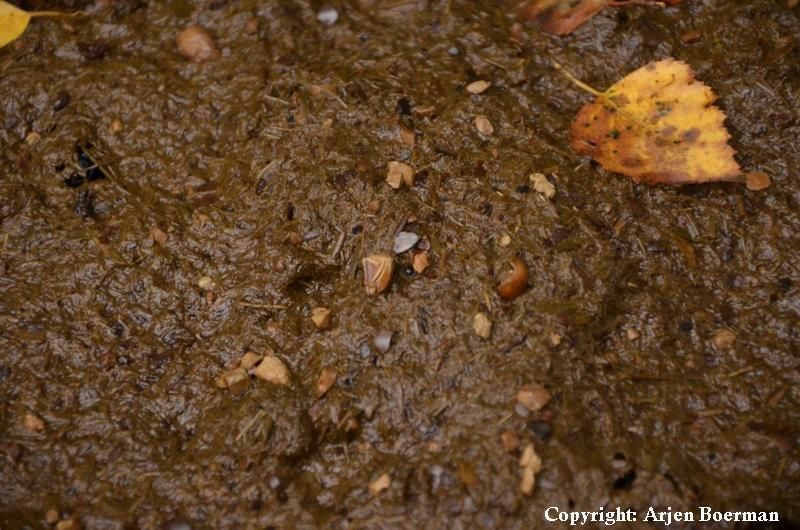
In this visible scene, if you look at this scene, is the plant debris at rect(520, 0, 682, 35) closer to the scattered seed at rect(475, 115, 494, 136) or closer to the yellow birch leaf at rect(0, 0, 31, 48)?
the scattered seed at rect(475, 115, 494, 136)

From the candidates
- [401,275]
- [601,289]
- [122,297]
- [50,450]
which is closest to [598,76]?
[601,289]

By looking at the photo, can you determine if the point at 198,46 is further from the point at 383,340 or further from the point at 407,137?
the point at 383,340

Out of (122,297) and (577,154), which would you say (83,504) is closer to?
(122,297)

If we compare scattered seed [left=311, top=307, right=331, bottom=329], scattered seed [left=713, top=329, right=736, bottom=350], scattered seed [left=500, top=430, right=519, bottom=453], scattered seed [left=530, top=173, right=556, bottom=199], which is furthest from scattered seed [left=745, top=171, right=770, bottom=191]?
scattered seed [left=311, top=307, right=331, bottom=329]

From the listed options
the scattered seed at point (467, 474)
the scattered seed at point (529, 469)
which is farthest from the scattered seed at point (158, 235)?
the scattered seed at point (529, 469)

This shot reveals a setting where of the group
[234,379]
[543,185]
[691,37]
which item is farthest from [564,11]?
[234,379]

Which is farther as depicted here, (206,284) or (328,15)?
(328,15)
